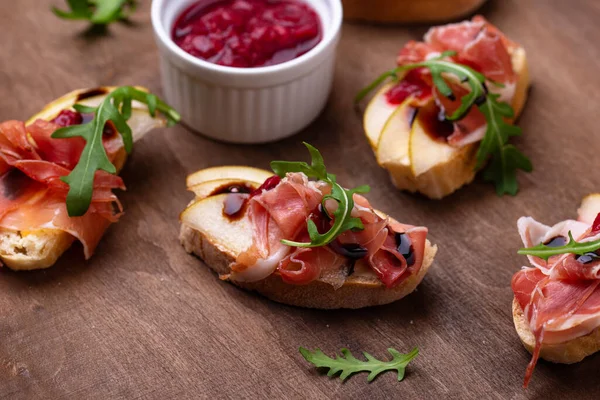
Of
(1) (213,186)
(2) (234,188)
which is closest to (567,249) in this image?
(2) (234,188)

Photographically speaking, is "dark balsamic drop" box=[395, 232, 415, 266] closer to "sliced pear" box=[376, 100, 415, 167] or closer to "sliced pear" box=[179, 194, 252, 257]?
"sliced pear" box=[376, 100, 415, 167]

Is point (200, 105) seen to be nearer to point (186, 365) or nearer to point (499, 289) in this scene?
point (186, 365)

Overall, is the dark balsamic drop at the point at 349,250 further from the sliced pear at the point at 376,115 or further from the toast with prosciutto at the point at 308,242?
the sliced pear at the point at 376,115

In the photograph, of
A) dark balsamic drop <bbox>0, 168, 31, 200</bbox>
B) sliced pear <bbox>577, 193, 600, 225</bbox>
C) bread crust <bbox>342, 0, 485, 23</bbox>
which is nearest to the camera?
dark balsamic drop <bbox>0, 168, 31, 200</bbox>

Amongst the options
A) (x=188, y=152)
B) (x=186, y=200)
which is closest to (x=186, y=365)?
(x=186, y=200)

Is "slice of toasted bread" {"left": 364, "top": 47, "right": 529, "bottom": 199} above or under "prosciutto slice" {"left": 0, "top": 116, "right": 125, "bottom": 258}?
above

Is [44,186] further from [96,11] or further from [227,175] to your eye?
[96,11]

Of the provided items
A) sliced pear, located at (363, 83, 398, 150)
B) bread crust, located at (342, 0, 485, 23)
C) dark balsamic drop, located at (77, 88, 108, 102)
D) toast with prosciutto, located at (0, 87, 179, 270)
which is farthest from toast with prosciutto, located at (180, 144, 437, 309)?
bread crust, located at (342, 0, 485, 23)
